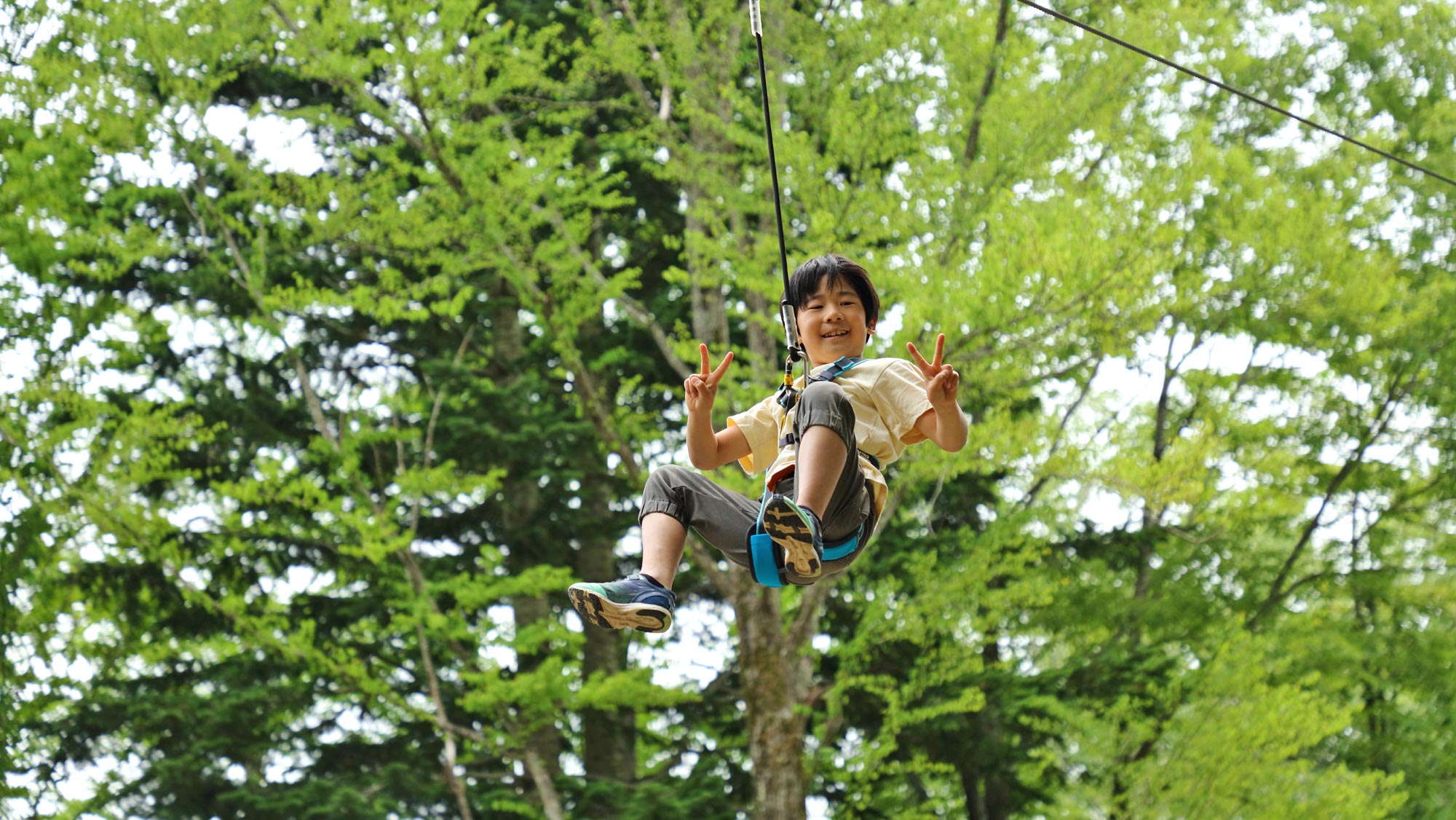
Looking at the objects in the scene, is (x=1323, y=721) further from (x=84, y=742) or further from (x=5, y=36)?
(x=5, y=36)

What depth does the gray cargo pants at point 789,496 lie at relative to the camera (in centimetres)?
318

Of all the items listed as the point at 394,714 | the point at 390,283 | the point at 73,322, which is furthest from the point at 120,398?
the point at 394,714

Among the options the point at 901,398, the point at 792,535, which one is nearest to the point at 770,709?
the point at 901,398

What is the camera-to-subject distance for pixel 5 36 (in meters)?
10.3

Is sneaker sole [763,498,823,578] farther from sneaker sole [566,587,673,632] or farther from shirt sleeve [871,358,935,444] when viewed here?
shirt sleeve [871,358,935,444]

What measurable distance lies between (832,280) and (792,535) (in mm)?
882

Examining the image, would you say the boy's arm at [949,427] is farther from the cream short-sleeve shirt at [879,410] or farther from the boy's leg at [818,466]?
the boy's leg at [818,466]

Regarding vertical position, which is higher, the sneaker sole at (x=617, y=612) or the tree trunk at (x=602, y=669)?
the tree trunk at (x=602, y=669)

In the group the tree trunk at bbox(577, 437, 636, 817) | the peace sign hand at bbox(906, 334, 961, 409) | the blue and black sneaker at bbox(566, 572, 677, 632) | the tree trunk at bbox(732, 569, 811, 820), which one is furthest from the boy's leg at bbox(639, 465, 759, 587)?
the tree trunk at bbox(577, 437, 636, 817)

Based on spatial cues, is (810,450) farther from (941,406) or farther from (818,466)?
(941,406)

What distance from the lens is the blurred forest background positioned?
8211 millimetres

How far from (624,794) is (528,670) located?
5.04 ft

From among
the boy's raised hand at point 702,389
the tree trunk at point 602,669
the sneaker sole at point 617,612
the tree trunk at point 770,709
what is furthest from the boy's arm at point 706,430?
the tree trunk at point 602,669

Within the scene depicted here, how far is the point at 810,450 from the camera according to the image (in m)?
3.11
